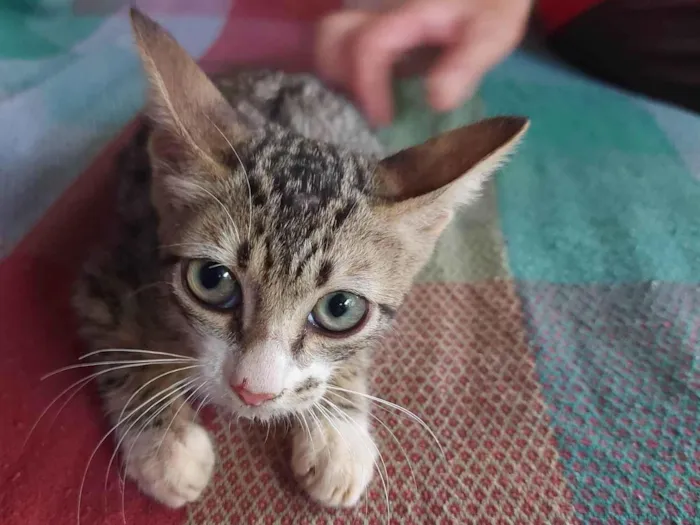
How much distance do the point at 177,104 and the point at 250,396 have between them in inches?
14.7

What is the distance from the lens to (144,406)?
2.88ft

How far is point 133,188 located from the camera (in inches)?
43.2

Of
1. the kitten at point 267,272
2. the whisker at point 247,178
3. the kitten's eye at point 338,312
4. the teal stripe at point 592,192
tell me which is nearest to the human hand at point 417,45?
the teal stripe at point 592,192

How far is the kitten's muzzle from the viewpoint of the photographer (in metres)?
0.74

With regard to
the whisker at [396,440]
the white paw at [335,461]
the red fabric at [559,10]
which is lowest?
the whisker at [396,440]

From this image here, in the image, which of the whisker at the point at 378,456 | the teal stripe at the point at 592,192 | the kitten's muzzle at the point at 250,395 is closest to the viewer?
the kitten's muzzle at the point at 250,395

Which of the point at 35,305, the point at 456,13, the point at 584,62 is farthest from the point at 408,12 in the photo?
the point at 35,305

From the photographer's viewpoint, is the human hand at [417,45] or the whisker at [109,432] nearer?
the whisker at [109,432]

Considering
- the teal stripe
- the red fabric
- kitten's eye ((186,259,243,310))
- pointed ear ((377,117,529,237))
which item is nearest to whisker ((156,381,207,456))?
kitten's eye ((186,259,243,310))

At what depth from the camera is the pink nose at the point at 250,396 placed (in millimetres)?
738

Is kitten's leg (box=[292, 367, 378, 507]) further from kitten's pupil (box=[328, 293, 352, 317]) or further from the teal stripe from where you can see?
the teal stripe

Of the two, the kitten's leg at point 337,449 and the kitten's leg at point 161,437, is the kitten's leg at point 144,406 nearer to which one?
the kitten's leg at point 161,437

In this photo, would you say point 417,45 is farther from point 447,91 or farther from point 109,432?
point 109,432

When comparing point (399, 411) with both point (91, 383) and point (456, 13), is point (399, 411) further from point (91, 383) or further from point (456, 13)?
point (456, 13)
